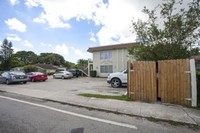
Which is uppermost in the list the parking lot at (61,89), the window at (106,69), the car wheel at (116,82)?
the window at (106,69)

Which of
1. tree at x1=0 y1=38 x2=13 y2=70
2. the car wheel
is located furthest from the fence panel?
tree at x1=0 y1=38 x2=13 y2=70

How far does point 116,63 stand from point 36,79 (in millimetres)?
13395

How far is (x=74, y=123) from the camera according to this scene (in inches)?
218

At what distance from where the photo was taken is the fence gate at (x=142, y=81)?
8625mm

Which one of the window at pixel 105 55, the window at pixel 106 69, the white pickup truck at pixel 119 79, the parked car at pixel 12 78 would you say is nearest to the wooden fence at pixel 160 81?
the white pickup truck at pixel 119 79

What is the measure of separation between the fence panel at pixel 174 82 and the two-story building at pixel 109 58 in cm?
2188

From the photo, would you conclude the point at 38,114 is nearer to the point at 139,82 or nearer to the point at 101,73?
the point at 139,82

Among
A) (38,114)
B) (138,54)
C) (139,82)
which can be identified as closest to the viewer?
(38,114)

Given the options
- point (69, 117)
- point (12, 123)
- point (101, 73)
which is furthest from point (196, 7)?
point (101, 73)

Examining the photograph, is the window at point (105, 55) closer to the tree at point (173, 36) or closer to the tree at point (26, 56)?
the tree at point (173, 36)

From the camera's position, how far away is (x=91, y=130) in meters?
4.96

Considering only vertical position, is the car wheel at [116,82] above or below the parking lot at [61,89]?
above

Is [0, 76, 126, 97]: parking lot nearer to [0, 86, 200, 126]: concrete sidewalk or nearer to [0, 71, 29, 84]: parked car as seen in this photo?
[0, 71, 29, 84]: parked car

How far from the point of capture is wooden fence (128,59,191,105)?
7.93 meters
